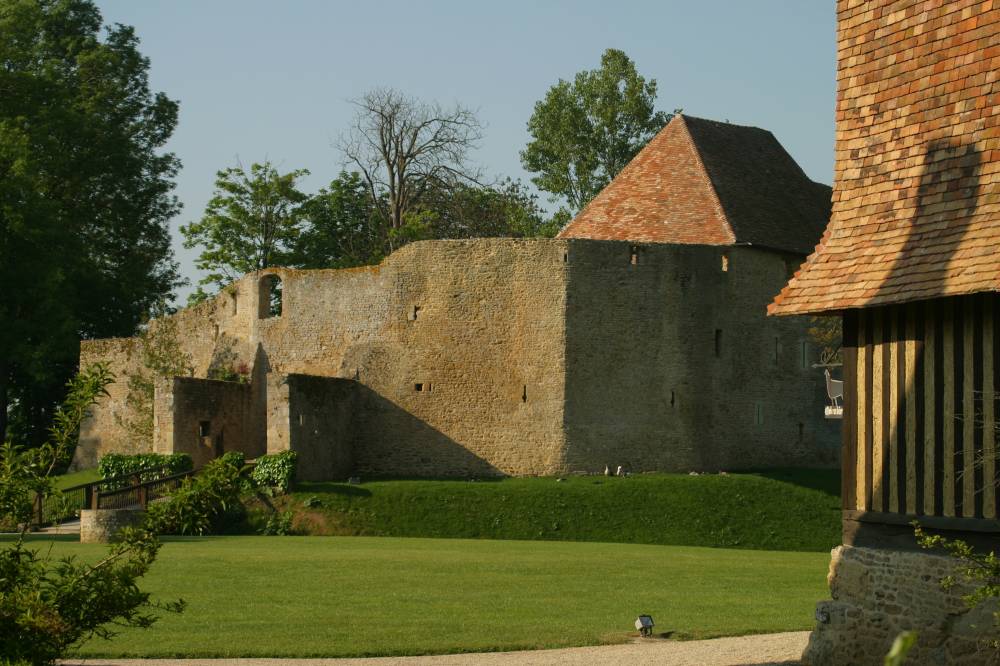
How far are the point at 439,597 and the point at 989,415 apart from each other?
696 cm

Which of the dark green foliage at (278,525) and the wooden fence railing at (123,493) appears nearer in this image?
the wooden fence railing at (123,493)

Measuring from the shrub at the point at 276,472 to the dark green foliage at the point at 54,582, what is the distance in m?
17.6

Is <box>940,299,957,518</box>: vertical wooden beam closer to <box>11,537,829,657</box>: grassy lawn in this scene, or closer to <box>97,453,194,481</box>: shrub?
<box>11,537,829,657</box>: grassy lawn

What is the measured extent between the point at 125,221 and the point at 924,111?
3631cm

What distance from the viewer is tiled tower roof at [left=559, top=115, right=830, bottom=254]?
33531 mm

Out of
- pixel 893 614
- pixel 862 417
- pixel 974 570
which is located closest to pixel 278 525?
pixel 862 417

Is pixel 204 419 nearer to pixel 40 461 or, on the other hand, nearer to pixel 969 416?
pixel 40 461

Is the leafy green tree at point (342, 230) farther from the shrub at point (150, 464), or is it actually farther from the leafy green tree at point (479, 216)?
the shrub at point (150, 464)

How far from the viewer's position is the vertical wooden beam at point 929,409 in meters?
12.5

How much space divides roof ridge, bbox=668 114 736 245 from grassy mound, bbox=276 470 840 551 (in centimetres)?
614

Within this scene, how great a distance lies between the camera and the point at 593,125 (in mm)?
50188

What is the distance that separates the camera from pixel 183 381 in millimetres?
31766

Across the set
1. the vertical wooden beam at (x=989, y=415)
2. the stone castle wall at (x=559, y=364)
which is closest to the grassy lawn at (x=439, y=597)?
the vertical wooden beam at (x=989, y=415)

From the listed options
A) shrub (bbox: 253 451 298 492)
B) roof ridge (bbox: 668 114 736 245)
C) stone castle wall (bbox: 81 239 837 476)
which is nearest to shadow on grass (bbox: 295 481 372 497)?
shrub (bbox: 253 451 298 492)
